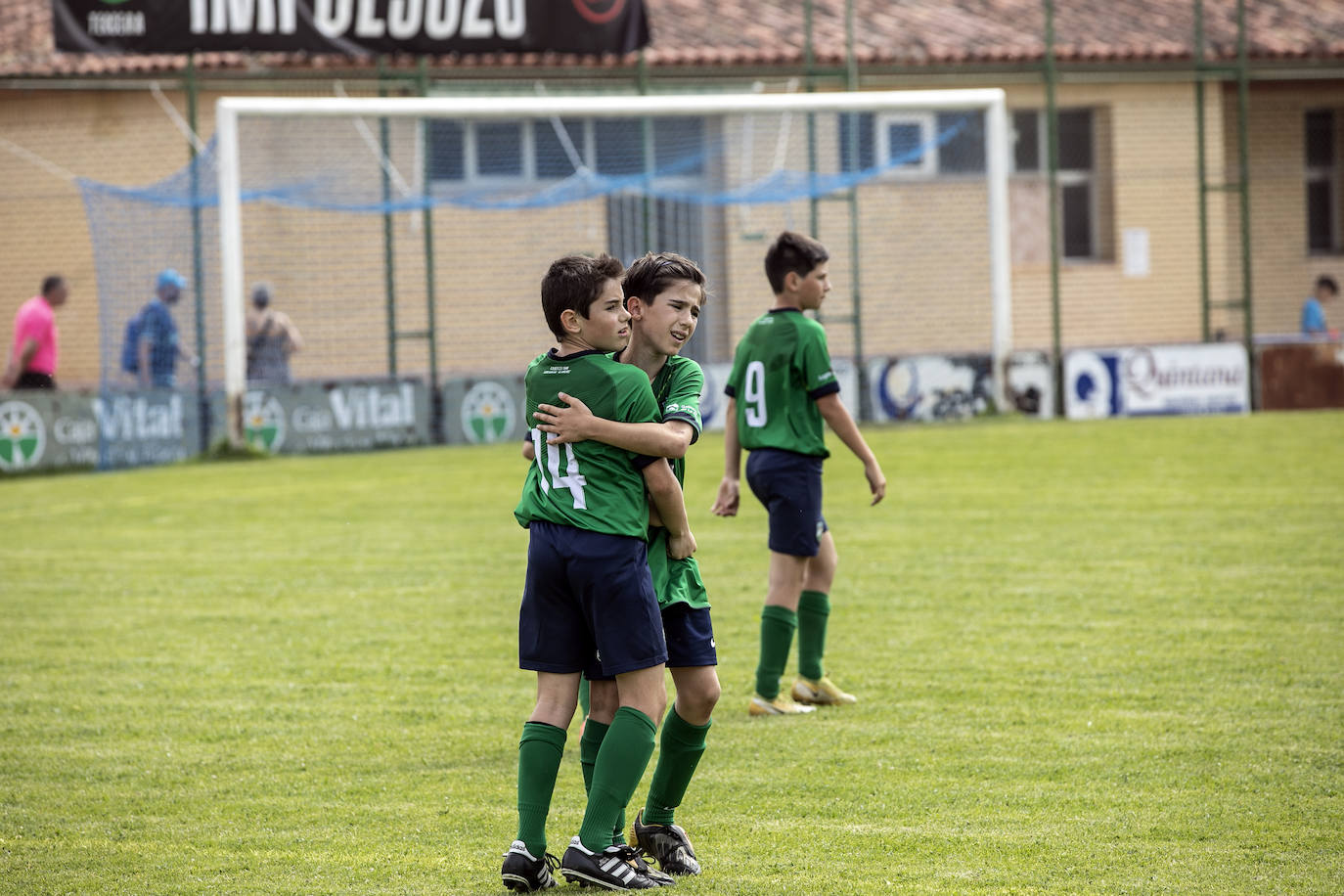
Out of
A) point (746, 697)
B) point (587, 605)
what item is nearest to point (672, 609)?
point (587, 605)

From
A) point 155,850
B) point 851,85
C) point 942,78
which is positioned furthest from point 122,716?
point 942,78

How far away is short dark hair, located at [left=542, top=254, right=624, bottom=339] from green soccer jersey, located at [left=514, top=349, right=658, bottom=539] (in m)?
0.13

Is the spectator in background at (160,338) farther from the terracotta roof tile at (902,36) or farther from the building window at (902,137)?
the building window at (902,137)

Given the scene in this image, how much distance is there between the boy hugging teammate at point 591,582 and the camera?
3904mm

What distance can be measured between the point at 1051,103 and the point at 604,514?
55.6ft

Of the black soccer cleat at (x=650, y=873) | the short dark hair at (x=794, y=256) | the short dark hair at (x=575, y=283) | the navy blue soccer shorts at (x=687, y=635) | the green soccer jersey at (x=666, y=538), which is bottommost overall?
the black soccer cleat at (x=650, y=873)

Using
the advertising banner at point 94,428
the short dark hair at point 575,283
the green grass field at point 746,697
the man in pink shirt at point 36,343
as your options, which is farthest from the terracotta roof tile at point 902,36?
the short dark hair at point 575,283

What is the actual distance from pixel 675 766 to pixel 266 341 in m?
12.8

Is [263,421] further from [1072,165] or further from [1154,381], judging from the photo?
[1072,165]

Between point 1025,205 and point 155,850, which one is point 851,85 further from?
point 155,850

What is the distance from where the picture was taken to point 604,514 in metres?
3.95

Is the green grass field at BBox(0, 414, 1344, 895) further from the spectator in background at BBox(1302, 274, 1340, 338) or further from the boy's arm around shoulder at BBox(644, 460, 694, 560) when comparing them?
the spectator in background at BBox(1302, 274, 1340, 338)

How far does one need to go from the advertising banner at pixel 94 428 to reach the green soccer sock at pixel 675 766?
12138mm

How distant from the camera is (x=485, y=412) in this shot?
54.3 feet
